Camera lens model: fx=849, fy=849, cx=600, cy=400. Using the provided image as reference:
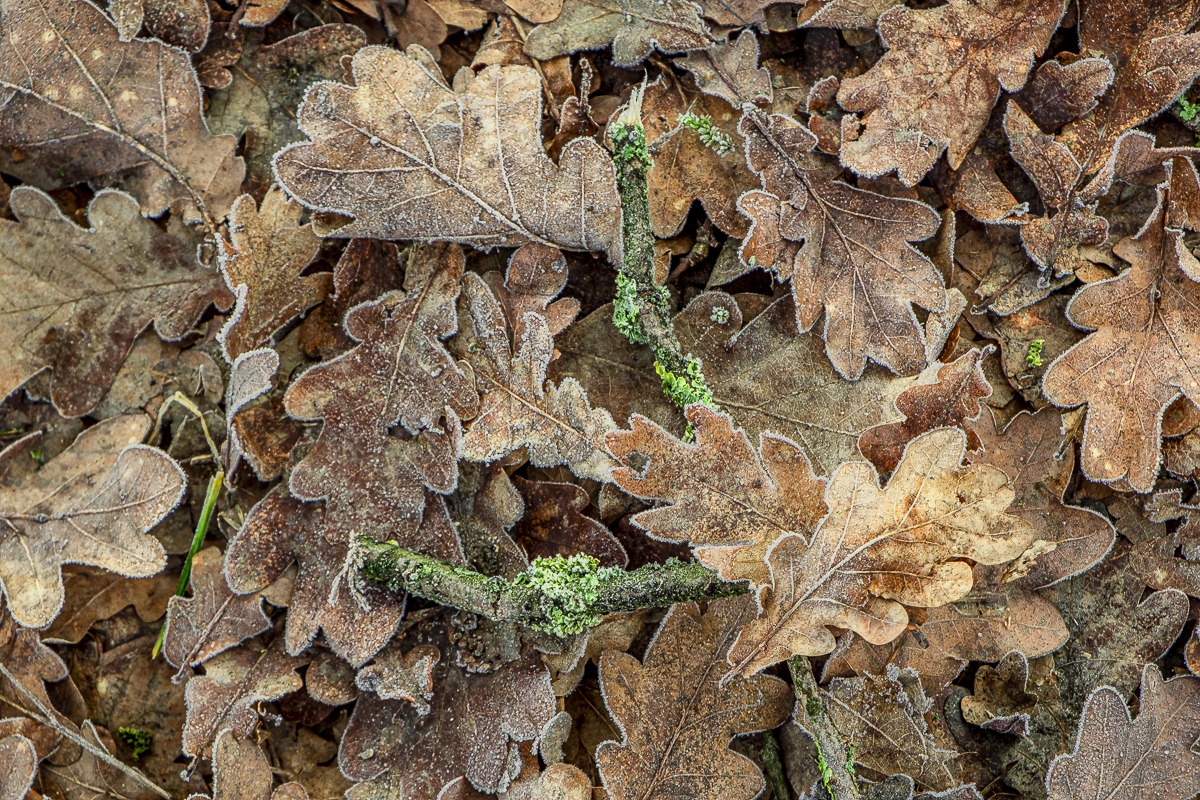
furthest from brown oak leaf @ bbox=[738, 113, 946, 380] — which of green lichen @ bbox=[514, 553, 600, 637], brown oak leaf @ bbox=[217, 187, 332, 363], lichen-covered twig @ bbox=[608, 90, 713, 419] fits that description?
Result: brown oak leaf @ bbox=[217, 187, 332, 363]

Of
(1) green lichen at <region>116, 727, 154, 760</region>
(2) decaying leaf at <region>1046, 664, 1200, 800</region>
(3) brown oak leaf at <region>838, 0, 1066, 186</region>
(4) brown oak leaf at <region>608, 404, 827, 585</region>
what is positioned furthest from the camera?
(1) green lichen at <region>116, 727, 154, 760</region>

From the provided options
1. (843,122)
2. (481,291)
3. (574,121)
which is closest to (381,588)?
(481,291)

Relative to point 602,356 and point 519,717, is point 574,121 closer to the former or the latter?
point 602,356

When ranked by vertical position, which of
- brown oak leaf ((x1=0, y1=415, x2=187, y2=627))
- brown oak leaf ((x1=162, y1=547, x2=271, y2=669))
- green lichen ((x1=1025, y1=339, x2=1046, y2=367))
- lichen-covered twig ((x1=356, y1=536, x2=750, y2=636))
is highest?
green lichen ((x1=1025, y1=339, x2=1046, y2=367))

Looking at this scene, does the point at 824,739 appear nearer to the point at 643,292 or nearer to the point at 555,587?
the point at 555,587

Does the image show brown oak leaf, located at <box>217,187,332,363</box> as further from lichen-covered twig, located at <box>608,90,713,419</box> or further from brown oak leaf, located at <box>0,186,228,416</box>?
lichen-covered twig, located at <box>608,90,713,419</box>

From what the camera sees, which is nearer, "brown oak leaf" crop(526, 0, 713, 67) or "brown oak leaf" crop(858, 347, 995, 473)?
"brown oak leaf" crop(858, 347, 995, 473)
